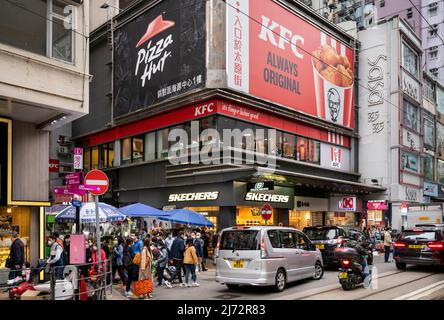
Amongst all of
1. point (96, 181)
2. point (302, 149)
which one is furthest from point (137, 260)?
point (302, 149)

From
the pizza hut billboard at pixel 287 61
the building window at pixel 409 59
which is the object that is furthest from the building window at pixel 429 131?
the pizza hut billboard at pixel 287 61

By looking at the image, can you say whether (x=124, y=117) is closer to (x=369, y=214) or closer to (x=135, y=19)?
(x=135, y=19)

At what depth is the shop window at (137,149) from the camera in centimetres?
2945

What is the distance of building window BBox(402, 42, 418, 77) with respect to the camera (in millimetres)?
37906

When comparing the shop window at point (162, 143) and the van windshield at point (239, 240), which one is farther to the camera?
the shop window at point (162, 143)

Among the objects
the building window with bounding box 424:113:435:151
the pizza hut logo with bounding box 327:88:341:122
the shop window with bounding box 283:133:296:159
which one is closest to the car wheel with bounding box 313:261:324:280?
the shop window with bounding box 283:133:296:159

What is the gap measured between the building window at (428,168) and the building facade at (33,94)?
36.0 metres

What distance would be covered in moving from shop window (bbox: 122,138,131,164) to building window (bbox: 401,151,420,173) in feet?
69.6

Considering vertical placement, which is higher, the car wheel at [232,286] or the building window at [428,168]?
the building window at [428,168]

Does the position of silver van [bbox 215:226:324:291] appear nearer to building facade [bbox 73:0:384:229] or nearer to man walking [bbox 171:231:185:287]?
man walking [bbox 171:231:185:287]

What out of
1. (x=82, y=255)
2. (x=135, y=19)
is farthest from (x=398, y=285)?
(x=135, y=19)

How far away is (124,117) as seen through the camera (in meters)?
29.9

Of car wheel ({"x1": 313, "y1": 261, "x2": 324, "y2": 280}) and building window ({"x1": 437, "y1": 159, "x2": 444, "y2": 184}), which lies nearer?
car wheel ({"x1": 313, "y1": 261, "x2": 324, "y2": 280})

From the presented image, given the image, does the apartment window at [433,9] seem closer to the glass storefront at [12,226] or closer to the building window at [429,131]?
the building window at [429,131]
